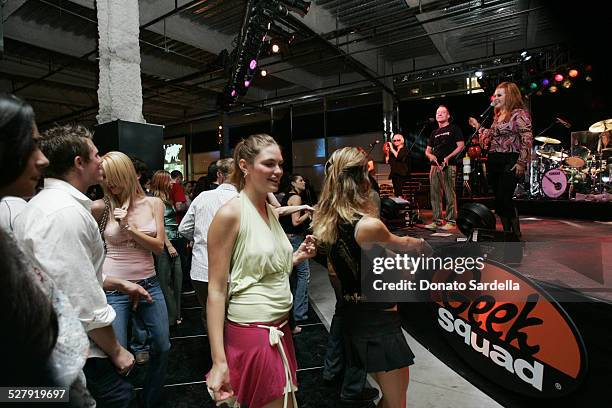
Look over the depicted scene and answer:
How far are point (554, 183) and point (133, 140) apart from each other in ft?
25.0

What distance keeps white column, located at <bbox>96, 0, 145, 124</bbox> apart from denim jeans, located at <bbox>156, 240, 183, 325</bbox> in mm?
1343

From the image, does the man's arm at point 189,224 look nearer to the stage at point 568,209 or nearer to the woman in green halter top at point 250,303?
the woman in green halter top at point 250,303

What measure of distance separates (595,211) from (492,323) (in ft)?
15.9

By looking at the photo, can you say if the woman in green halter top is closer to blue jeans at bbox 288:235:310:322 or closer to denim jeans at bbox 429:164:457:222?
blue jeans at bbox 288:235:310:322

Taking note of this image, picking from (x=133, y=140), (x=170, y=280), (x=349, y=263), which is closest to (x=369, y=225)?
(x=349, y=263)

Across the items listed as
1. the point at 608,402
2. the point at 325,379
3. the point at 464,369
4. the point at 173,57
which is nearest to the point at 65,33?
the point at 173,57

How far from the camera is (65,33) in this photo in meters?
8.18

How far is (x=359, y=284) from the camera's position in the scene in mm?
1869

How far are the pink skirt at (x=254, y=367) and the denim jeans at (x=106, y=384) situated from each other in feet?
1.52

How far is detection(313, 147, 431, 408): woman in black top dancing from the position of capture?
180 cm

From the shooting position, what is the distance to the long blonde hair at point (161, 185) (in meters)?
3.73

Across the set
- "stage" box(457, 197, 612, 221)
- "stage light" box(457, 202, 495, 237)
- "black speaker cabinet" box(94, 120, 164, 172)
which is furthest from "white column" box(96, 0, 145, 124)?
"stage" box(457, 197, 612, 221)

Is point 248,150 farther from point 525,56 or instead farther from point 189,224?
point 525,56

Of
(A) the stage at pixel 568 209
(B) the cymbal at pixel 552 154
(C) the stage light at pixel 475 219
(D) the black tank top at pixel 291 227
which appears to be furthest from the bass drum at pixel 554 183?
(D) the black tank top at pixel 291 227
